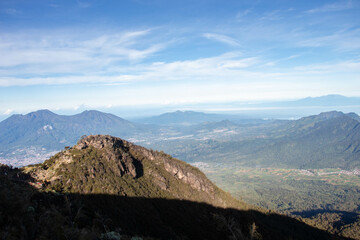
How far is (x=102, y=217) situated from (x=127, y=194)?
45.2 ft

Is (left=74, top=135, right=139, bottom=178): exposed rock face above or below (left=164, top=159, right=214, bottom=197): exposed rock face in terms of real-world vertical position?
above

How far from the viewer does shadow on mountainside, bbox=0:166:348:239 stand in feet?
54.5

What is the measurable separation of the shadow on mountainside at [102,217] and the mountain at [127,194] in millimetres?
159

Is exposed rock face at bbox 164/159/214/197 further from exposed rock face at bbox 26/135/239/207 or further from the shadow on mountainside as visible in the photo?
the shadow on mountainside

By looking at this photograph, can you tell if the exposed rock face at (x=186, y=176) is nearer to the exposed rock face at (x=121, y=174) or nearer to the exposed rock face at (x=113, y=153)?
the exposed rock face at (x=121, y=174)

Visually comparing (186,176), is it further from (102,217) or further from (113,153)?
(102,217)

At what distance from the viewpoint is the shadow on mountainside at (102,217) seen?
16.6m

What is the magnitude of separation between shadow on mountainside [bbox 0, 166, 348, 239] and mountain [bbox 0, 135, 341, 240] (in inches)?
6.3

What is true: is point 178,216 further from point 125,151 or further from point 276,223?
point 276,223

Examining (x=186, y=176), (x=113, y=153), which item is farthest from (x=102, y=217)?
(x=186, y=176)

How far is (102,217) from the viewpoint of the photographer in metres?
33.9

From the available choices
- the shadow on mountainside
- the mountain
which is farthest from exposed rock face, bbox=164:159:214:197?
the shadow on mountainside

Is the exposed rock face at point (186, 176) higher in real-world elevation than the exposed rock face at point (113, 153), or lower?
lower

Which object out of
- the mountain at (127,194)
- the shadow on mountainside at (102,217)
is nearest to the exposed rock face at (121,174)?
the mountain at (127,194)
